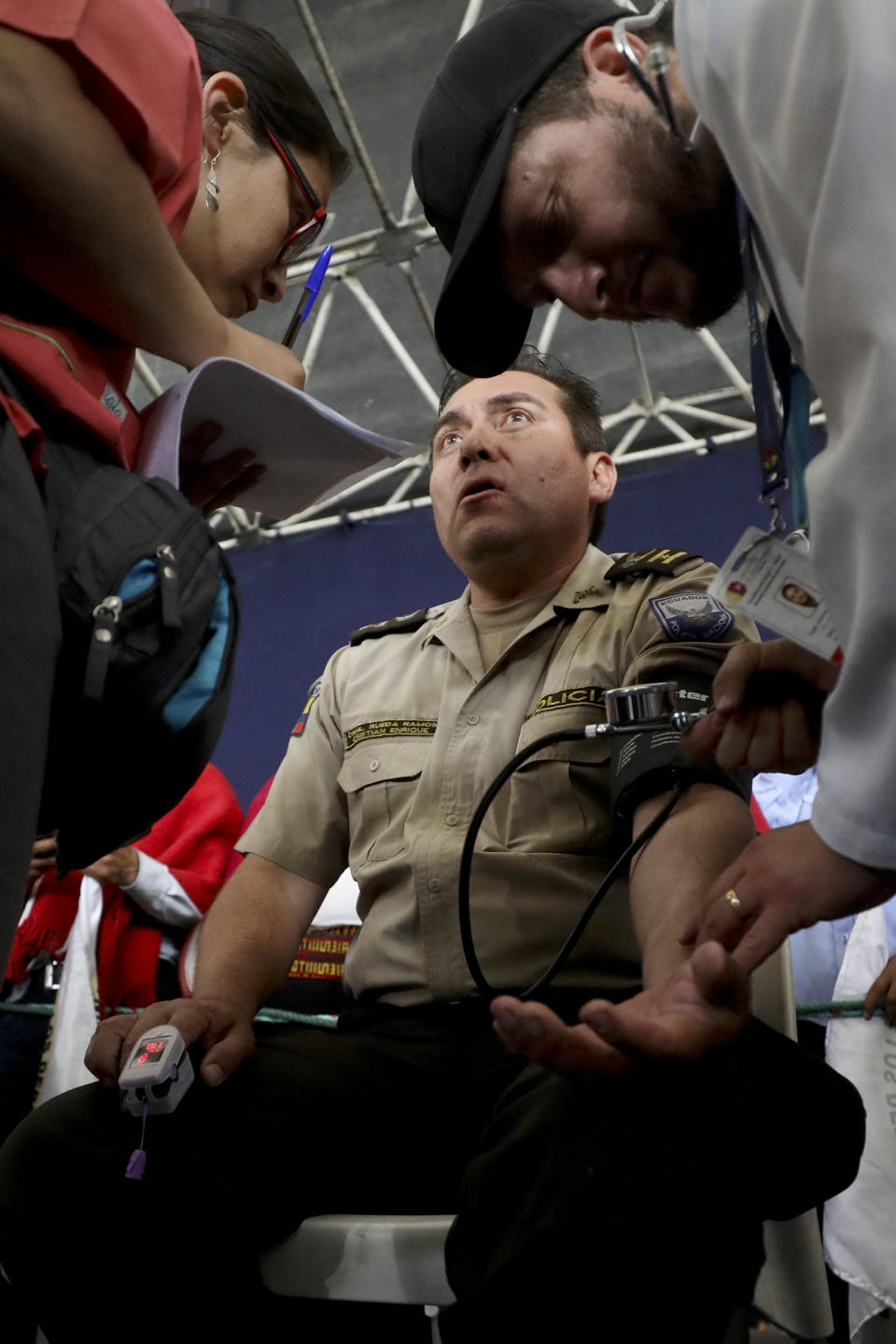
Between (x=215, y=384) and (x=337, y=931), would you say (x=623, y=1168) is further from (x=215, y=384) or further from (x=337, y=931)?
(x=337, y=931)

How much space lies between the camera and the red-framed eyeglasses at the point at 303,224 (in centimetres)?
113

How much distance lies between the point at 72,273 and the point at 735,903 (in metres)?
0.67

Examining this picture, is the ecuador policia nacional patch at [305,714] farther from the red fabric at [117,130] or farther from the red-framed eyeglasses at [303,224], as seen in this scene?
the red fabric at [117,130]

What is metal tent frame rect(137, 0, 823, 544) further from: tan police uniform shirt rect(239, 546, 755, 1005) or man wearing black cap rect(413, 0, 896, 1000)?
man wearing black cap rect(413, 0, 896, 1000)

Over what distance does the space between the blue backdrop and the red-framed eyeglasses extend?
3245mm

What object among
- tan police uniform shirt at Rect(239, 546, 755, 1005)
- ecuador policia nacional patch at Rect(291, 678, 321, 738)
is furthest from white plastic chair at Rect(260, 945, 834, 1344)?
ecuador policia nacional patch at Rect(291, 678, 321, 738)

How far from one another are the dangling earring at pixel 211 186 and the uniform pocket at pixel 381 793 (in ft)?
2.43

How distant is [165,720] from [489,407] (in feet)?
4.08

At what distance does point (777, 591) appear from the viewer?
0.93 m

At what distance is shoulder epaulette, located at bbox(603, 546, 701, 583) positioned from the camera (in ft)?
5.25

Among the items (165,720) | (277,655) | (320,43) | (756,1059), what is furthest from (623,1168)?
(277,655)

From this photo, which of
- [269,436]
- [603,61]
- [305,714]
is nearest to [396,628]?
[305,714]

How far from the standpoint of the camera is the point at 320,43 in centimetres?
369

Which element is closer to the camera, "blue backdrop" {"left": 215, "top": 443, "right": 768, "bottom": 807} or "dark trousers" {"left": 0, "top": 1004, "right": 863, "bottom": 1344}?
"dark trousers" {"left": 0, "top": 1004, "right": 863, "bottom": 1344}
